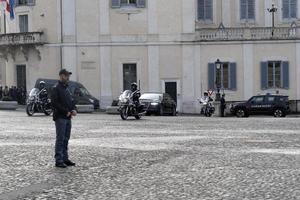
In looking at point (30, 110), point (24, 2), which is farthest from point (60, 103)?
point (24, 2)

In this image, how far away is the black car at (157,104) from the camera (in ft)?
129

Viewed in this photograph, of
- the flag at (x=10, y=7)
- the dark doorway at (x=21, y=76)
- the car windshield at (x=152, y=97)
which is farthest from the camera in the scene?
the dark doorway at (x=21, y=76)

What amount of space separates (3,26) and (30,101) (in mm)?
23559

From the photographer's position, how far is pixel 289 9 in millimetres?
53656

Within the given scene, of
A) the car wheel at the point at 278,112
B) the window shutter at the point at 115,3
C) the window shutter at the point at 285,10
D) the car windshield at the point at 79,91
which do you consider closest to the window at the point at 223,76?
the car wheel at the point at 278,112

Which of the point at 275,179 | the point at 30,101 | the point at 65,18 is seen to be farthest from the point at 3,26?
the point at 275,179

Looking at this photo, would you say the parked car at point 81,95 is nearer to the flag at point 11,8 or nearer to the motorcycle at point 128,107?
the flag at point 11,8

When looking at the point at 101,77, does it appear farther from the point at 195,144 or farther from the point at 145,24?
the point at 195,144

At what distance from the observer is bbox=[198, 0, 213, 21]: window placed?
54.6 metres

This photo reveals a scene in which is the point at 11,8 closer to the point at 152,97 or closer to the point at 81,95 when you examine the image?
the point at 81,95

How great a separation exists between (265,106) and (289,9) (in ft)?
36.6

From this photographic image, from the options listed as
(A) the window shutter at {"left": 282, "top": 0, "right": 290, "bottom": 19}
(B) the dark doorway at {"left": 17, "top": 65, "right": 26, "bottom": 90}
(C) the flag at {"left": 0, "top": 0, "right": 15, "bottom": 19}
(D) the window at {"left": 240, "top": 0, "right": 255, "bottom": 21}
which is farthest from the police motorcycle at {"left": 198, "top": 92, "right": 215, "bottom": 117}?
(C) the flag at {"left": 0, "top": 0, "right": 15, "bottom": 19}

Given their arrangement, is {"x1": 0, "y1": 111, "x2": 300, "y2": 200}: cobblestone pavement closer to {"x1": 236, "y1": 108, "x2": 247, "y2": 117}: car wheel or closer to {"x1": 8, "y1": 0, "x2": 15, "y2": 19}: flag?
{"x1": 236, "y1": 108, "x2": 247, "y2": 117}: car wheel

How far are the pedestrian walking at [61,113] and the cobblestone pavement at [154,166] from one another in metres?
0.43
